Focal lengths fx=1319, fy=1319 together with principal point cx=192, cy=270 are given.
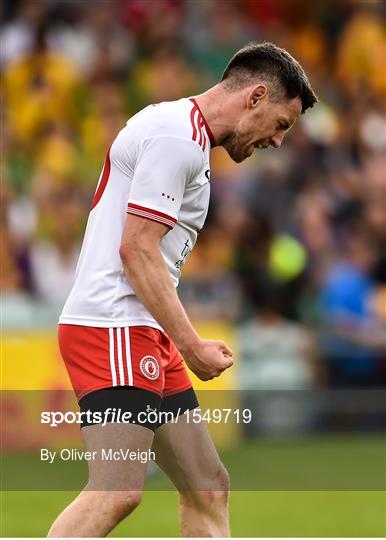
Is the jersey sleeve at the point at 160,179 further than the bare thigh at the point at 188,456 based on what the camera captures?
No

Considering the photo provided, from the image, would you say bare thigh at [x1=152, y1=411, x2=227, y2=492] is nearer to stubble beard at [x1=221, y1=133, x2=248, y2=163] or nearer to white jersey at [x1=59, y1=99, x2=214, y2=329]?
white jersey at [x1=59, y1=99, x2=214, y2=329]

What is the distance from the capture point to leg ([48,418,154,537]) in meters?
4.84

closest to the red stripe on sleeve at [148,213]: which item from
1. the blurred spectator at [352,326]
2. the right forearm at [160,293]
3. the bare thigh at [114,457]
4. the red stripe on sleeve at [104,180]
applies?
the right forearm at [160,293]

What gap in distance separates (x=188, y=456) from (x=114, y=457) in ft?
1.98

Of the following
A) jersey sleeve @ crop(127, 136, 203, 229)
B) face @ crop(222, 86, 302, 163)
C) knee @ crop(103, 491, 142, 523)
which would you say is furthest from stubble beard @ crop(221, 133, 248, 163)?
knee @ crop(103, 491, 142, 523)

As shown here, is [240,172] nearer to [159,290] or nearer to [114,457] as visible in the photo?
[159,290]

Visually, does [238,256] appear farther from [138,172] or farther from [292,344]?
[138,172]

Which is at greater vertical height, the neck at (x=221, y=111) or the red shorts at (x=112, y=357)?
the neck at (x=221, y=111)

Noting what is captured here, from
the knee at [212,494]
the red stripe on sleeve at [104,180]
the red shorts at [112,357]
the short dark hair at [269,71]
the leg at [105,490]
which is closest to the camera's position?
the leg at [105,490]

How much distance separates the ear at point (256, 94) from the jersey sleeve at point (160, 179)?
1.46 ft

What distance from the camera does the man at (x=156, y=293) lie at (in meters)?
4.92

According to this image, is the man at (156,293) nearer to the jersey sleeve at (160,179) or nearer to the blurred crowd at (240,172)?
the jersey sleeve at (160,179)

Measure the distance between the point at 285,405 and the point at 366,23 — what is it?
5.03 metres

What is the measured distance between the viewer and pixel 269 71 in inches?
209
